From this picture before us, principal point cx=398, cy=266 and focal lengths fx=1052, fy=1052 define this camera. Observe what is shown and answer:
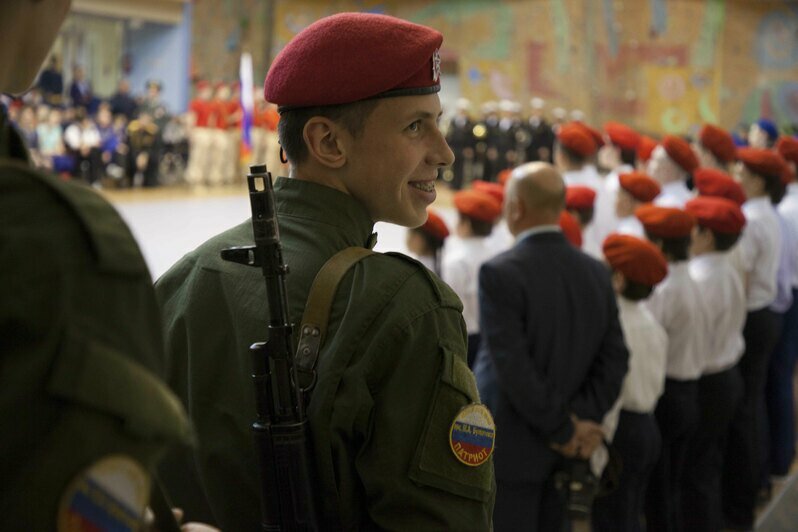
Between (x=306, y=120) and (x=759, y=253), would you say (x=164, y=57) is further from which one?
(x=306, y=120)

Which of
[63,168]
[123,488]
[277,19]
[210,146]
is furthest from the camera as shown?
[277,19]

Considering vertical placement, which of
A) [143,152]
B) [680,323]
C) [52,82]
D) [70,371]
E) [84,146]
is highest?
[70,371]

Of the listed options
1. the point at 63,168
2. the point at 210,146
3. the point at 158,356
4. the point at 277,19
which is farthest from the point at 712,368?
the point at 277,19

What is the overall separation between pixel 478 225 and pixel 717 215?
132cm

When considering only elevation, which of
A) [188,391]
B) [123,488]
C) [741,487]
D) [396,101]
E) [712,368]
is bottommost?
[741,487]

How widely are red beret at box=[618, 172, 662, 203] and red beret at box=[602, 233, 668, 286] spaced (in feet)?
7.81

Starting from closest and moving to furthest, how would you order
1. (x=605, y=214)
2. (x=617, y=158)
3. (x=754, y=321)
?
(x=754, y=321)
(x=605, y=214)
(x=617, y=158)

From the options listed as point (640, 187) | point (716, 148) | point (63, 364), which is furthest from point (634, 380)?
point (716, 148)

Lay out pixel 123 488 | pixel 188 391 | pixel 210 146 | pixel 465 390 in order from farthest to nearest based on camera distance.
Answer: pixel 210 146
pixel 188 391
pixel 465 390
pixel 123 488

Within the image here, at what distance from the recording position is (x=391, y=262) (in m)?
1.50

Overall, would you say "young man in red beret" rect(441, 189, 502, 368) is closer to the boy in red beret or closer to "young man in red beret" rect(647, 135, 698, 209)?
the boy in red beret

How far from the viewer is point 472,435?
4.69ft

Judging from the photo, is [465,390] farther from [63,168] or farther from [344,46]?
[63,168]

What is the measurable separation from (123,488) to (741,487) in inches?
211
